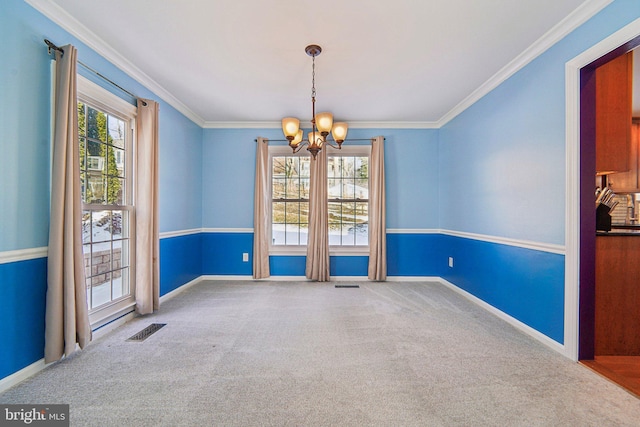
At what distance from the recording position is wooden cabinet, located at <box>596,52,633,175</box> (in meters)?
2.27

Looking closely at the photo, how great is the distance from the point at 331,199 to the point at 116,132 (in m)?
2.92

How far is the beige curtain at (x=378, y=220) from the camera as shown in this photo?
4324 millimetres

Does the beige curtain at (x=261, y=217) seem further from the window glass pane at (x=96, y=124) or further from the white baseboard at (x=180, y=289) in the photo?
the window glass pane at (x=96, y=124)

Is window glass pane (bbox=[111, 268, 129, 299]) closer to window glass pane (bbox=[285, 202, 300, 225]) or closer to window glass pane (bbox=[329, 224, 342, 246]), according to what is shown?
window glass pane (bbox=[285, 202, 300, 225])

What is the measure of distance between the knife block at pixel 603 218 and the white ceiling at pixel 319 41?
1.47m

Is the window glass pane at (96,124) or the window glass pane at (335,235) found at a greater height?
the window glass pane at (96,124)

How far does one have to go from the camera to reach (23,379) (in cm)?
182

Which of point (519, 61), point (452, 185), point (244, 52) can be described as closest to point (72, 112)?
point (244, 52)

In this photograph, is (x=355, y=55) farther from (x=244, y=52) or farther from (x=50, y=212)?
(x=50, y=212)

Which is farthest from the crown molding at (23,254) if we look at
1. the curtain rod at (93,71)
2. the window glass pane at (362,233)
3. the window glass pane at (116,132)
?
the window glass pane at (362,233)

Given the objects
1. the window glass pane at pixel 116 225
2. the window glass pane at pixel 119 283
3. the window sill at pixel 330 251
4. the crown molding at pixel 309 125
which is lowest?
the window glass pane at pixel 119 283

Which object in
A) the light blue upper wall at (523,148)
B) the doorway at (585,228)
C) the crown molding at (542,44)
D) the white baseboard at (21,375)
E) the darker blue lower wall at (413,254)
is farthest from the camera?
the darker blue lower wall at (413,254)

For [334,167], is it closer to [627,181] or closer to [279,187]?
[279,187]

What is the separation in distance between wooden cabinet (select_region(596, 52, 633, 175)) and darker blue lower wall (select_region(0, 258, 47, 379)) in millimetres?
4360
